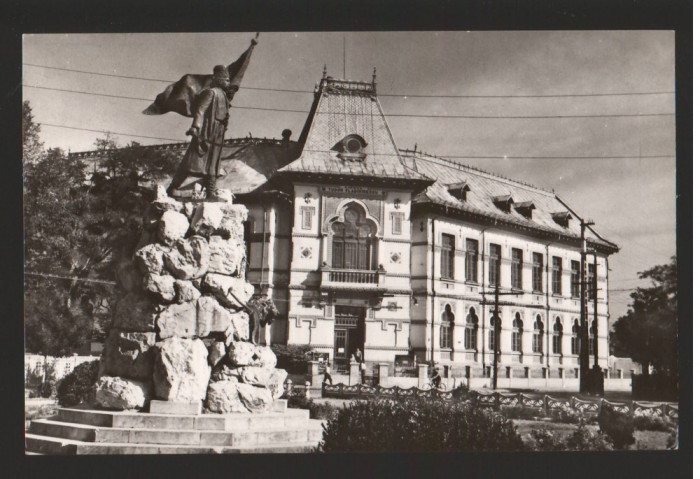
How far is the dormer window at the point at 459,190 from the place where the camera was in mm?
27672

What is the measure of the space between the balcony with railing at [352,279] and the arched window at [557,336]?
649 centimetres

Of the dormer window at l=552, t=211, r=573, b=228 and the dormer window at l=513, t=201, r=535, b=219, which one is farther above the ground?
the dormer window at l=513, t=201, r=535, b=219

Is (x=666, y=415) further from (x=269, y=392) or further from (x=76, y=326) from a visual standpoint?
(x=76, y=326)

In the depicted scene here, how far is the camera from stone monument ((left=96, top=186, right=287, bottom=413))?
11.0m

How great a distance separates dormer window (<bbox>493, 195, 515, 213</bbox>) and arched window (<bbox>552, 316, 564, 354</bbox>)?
4.44 metres

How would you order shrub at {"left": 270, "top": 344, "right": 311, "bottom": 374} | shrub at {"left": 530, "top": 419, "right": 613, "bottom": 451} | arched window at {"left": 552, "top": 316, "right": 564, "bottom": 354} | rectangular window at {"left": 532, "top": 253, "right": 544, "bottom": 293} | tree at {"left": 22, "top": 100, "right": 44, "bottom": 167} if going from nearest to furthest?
1. shrub at {"left": 530, "top": 419, "right": 613, "bottom": 451}
2. tree at {"left": 22, "top": 100, "right": 44, "bottom": 167}
3. shrub at {"left": 270, "top": 344, "right": 311, "bottom": 374}
4. arched window at {"left": 552, "top": 316, "right": 564, "bottom": 354}
5. rectangular window at {"left": 532, "top": 253, "right": 544, "bottom": 293}

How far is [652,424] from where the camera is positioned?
14.0 meters

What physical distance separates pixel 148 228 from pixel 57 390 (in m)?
8.51

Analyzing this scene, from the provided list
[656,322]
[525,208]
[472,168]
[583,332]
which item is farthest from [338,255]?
[656,322]

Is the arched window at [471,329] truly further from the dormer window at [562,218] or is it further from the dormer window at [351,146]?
the dormer window at [351,146]

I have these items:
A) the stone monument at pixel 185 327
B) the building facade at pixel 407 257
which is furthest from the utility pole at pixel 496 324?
the stone monument at pixel 185 327

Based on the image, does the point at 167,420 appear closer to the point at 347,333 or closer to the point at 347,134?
the point at 347,333

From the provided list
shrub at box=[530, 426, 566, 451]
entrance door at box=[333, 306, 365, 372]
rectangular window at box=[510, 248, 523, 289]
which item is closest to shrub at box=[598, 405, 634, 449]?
shrub at box=[530, 426, 566, 451]

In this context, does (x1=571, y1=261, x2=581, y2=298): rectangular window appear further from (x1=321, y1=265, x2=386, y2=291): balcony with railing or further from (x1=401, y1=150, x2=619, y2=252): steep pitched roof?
(x1=321, y1=265, x2=386, y2=291): balcony with railing
